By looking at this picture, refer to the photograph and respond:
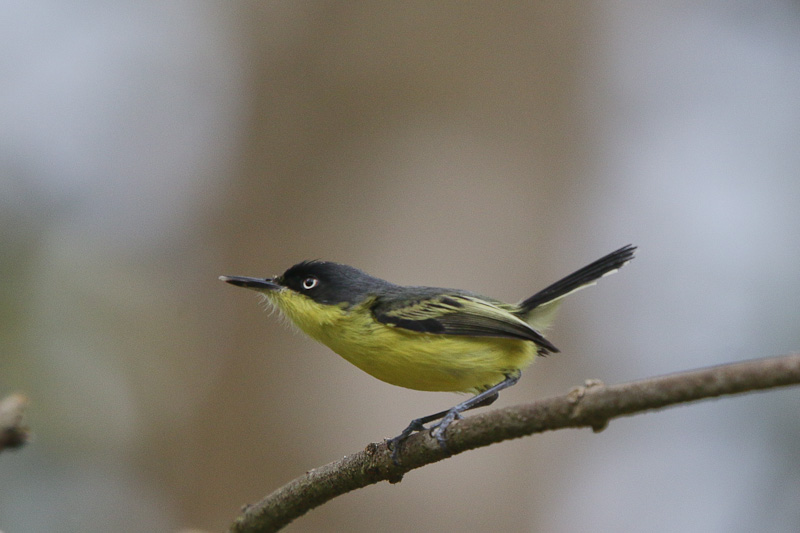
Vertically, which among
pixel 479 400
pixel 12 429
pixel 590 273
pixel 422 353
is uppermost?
pixel 590 273

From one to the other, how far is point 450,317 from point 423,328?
19cm

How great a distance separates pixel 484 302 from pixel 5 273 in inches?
258

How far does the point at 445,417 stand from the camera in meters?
3.67

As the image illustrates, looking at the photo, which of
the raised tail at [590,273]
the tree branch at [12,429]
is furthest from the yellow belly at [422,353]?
the tree branch at [12,429]

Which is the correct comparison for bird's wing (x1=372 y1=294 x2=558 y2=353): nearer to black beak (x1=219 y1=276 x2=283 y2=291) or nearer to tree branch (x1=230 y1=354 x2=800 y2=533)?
black beak (x1=219 y1=276 x2=283 y2=291)

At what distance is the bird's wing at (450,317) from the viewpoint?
3.96 m

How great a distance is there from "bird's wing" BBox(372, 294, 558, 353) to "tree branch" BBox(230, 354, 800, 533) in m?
0.91

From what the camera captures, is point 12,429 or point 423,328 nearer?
point 12,429

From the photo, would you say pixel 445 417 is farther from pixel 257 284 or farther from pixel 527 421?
pixel 257 284

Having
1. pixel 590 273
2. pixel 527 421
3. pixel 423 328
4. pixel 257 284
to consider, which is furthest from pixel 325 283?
pixel 527 421

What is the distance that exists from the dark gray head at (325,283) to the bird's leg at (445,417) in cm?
89

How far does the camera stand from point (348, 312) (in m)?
4.36

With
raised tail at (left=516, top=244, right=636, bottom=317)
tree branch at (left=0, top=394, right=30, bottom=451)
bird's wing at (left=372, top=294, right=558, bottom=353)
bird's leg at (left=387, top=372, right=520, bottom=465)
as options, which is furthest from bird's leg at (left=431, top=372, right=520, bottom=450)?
tree branch at (left=0, top=394, right=30, bottom=451)

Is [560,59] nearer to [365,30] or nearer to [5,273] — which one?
[365,30]
